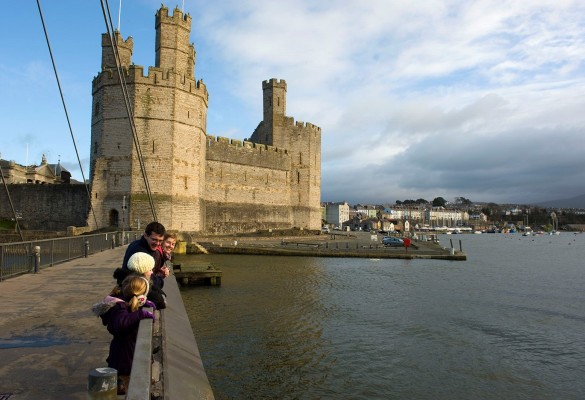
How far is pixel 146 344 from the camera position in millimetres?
2629

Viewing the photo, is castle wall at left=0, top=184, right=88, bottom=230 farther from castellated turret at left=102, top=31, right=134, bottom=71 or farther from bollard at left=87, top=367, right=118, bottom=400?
bollard at left=87, top=367, right=118, bottom=400

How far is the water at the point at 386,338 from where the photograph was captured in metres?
8.29

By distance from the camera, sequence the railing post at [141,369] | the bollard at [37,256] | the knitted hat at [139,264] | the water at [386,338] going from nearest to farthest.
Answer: the railing post at [141,369]
the knitted hat at [139,264]
the water at [386,338]
the bollard at [37,256]

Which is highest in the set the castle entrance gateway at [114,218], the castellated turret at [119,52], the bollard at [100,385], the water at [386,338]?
the castellated turret at [119,52]

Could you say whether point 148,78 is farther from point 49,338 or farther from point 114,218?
point 49,338

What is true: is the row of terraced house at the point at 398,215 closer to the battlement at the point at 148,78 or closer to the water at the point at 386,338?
the battlement at the point at 148,78

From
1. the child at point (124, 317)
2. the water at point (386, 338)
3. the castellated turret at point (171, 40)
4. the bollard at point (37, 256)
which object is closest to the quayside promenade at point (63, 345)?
the child at point (124, 317)

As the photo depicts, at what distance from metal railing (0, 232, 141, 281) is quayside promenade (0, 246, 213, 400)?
96cm

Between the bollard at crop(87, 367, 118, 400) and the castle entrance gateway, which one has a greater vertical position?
the castle entrance gateway

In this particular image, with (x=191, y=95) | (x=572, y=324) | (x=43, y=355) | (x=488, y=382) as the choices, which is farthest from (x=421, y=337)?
(x=191, y=95)

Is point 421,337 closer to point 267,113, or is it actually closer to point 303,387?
point 303,387

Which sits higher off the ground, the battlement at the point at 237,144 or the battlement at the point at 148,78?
the battlement at the point at 148,78

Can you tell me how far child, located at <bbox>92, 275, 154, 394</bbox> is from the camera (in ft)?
11.0

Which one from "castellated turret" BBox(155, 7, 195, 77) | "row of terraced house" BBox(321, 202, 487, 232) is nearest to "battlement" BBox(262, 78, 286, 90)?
"castellated turret" BBox(155, 7, 195, 77)
